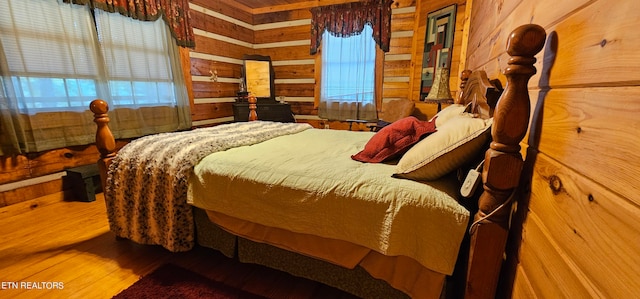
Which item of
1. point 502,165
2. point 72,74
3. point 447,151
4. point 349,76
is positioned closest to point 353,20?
point 349,76

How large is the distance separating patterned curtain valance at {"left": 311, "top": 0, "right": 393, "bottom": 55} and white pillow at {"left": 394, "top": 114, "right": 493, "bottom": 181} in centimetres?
322

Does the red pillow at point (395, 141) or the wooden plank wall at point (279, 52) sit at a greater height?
the wooden plank wall at point (279, 52)

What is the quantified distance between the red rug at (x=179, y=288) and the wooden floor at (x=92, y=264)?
5 cm

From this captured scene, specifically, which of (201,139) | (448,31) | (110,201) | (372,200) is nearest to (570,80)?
(372,200)

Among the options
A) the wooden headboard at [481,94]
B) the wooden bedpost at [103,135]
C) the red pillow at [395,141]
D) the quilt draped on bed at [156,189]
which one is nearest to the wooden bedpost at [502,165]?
the wooden headboard at [481,94]

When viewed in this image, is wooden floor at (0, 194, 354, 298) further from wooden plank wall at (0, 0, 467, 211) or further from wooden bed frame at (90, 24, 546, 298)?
wooden bed frame at (90, 24, 546, 298)

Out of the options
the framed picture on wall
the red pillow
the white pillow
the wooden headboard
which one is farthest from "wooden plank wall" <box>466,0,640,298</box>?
the framed picture on wall

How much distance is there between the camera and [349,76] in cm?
427

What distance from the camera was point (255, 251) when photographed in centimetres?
151

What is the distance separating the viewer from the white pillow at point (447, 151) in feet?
3.31

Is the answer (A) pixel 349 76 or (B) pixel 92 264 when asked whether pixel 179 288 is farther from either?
(A) pixel 349 76

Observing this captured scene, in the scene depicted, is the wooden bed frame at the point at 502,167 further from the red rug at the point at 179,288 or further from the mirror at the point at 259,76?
the mirror at the point at 259,76

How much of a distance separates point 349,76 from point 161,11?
8.78ft

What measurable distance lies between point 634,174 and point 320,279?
1.22 m
